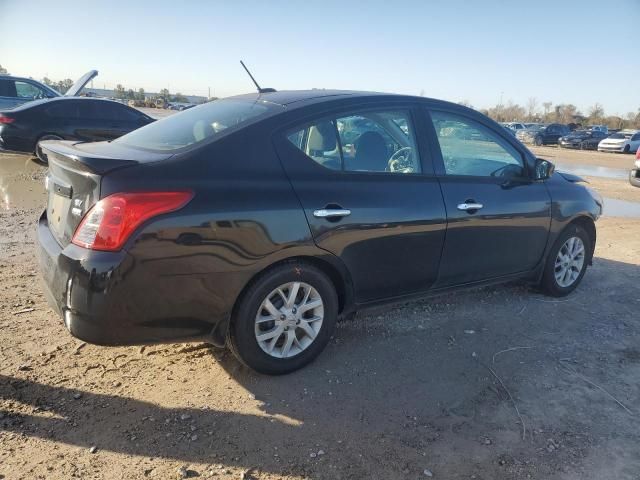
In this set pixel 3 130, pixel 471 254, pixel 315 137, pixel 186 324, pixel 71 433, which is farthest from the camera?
pixel 3 130

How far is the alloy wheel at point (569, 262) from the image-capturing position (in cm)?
482

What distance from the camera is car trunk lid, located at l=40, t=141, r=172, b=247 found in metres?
2.65

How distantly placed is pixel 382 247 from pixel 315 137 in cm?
85

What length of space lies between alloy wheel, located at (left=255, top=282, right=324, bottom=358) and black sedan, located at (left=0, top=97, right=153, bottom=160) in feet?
31.2

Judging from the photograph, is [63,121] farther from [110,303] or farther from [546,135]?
[546,135]

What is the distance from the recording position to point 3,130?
10.7m

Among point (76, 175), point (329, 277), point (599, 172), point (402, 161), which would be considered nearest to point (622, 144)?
point (599, 172)

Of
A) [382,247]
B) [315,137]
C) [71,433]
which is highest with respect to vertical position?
[315,137]

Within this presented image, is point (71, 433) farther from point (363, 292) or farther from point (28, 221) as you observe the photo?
point (28, 221)

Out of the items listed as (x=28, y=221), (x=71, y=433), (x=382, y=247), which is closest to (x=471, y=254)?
(x=382, y=247)

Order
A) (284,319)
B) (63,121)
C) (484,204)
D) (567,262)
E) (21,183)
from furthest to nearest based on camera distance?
(63,121)
(21,183)
(567,262)
(484,204)
(284,319)

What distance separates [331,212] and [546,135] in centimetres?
3832

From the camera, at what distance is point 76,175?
278cm

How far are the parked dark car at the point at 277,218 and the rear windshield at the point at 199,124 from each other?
0.02 metres
